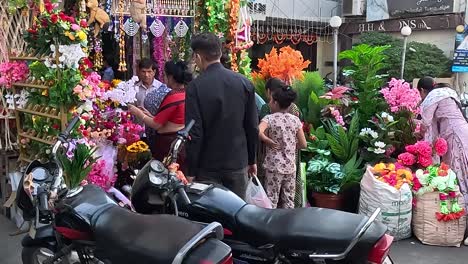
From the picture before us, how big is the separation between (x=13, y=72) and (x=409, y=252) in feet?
13.2

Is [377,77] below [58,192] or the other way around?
the other way around

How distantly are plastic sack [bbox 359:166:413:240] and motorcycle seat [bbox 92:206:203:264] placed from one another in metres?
3.02

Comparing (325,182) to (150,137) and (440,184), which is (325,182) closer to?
(440,184)

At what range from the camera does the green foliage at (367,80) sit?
5.93m

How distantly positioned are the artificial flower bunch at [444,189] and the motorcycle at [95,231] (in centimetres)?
333

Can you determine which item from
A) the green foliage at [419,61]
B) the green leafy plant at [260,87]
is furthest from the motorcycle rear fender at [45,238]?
the green foliage at [419,61]

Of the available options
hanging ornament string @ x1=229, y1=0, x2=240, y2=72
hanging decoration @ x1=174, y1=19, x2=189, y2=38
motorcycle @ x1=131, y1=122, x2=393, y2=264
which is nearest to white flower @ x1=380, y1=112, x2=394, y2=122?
hanging ornament string @ x1=229, y1=0, x2=240, y2=72

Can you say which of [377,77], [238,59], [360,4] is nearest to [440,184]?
[377,77]

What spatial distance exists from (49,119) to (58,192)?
205 cm

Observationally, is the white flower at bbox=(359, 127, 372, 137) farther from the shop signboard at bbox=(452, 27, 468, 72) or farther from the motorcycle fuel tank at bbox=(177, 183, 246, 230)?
the shop signboard at bbox=(452, 27, 468, 72)

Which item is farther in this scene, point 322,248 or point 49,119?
point 49,119

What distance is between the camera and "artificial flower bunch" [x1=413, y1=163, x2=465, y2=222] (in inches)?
193

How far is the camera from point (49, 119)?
455 cm

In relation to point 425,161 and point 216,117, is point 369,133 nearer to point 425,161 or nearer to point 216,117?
point 425,161
